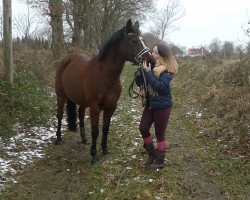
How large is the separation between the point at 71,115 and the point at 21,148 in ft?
4.89

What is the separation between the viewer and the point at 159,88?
5559mm

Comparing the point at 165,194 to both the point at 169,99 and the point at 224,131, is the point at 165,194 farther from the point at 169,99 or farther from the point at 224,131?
the point at 224,131

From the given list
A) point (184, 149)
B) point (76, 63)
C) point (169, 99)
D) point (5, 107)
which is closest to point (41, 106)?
point (5, 107)

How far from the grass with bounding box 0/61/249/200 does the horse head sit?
5.85 ft

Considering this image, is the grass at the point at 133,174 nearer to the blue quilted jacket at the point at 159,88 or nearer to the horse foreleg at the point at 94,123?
the horse foreleg at the point at 94,123

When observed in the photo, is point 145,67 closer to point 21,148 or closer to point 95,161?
point 95,161

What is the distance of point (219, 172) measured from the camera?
627 cm

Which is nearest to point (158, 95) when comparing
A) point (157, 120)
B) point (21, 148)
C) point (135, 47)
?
point (157, 120)

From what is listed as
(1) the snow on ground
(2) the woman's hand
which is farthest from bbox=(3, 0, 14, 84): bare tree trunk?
(2) the woman's hand

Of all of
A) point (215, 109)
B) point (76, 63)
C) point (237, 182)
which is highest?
point (76, 63)

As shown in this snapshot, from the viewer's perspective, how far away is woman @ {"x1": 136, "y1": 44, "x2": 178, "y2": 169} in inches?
221

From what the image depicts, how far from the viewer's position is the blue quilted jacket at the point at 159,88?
5.55 metres

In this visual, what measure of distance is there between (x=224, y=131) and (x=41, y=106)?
4.95 metres

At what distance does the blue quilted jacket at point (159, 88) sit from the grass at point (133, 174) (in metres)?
1.08
